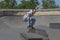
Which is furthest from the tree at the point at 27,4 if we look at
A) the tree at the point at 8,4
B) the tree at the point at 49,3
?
the tree at the point at 49,3

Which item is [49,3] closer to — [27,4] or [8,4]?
[27,4]

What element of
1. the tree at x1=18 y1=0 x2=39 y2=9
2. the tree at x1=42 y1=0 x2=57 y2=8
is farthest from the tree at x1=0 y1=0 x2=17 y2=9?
the tree at x1=42 y1=0 x2=57 y2=8

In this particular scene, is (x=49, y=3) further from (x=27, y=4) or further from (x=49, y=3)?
(x=27, y=4)

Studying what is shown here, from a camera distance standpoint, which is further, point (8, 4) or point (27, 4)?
point (8, 4)

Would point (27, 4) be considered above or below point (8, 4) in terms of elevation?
above

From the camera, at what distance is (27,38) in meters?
5.19

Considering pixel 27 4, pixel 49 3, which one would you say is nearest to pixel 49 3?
pixel 49 3

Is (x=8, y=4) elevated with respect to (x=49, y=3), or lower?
lower

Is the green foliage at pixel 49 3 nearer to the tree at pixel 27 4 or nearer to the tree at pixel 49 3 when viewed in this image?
the tree at pixel 49 3

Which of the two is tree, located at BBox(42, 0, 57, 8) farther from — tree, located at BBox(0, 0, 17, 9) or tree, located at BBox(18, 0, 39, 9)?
tree, located at BBox(0, 0, 17, 9)

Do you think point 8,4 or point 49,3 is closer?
point 49,3

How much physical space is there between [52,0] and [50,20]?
21.1m

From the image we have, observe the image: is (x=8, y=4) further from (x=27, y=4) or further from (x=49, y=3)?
(x=49, y=3)

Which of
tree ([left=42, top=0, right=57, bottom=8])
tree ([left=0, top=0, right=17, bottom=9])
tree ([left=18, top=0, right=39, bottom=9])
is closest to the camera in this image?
tree ([left=42, top=0, right=57, bottom=8])
